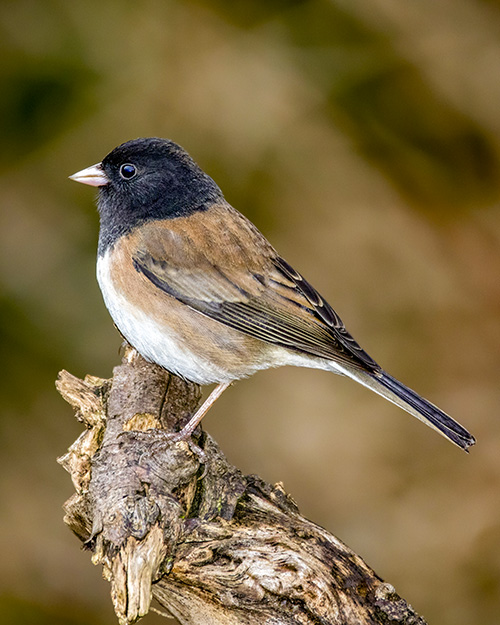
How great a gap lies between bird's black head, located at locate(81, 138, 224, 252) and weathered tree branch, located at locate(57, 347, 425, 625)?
81cm

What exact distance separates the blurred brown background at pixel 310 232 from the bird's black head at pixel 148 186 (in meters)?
1.16

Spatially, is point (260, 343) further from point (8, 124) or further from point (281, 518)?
point (8, 124)

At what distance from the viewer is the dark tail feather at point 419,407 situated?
8.35 ft

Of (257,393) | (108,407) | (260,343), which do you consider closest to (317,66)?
(257,393)

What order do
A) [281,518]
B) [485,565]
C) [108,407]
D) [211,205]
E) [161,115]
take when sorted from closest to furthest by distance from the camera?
[281,518], [108,407], [211,205], [485,565], [161,115]

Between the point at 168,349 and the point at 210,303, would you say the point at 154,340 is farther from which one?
the point at 210,303

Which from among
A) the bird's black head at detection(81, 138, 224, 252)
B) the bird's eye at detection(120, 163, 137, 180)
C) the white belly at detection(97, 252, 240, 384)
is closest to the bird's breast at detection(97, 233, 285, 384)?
the white belly at detection(97, 252, 240, 384)

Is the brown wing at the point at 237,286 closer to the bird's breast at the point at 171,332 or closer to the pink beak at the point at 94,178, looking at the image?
the bird's breast at the point at 171,332

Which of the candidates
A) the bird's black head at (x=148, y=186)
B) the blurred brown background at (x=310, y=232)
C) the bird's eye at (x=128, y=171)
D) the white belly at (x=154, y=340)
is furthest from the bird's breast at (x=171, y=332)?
the blurred brown background at (x=310, y=232)

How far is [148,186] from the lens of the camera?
295 centimetres

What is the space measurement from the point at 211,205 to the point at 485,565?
234cm

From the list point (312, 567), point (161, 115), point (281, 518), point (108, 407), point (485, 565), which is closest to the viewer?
point (312, 567)

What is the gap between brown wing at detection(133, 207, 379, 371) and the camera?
2.73 meters

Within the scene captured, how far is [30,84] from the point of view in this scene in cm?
396
